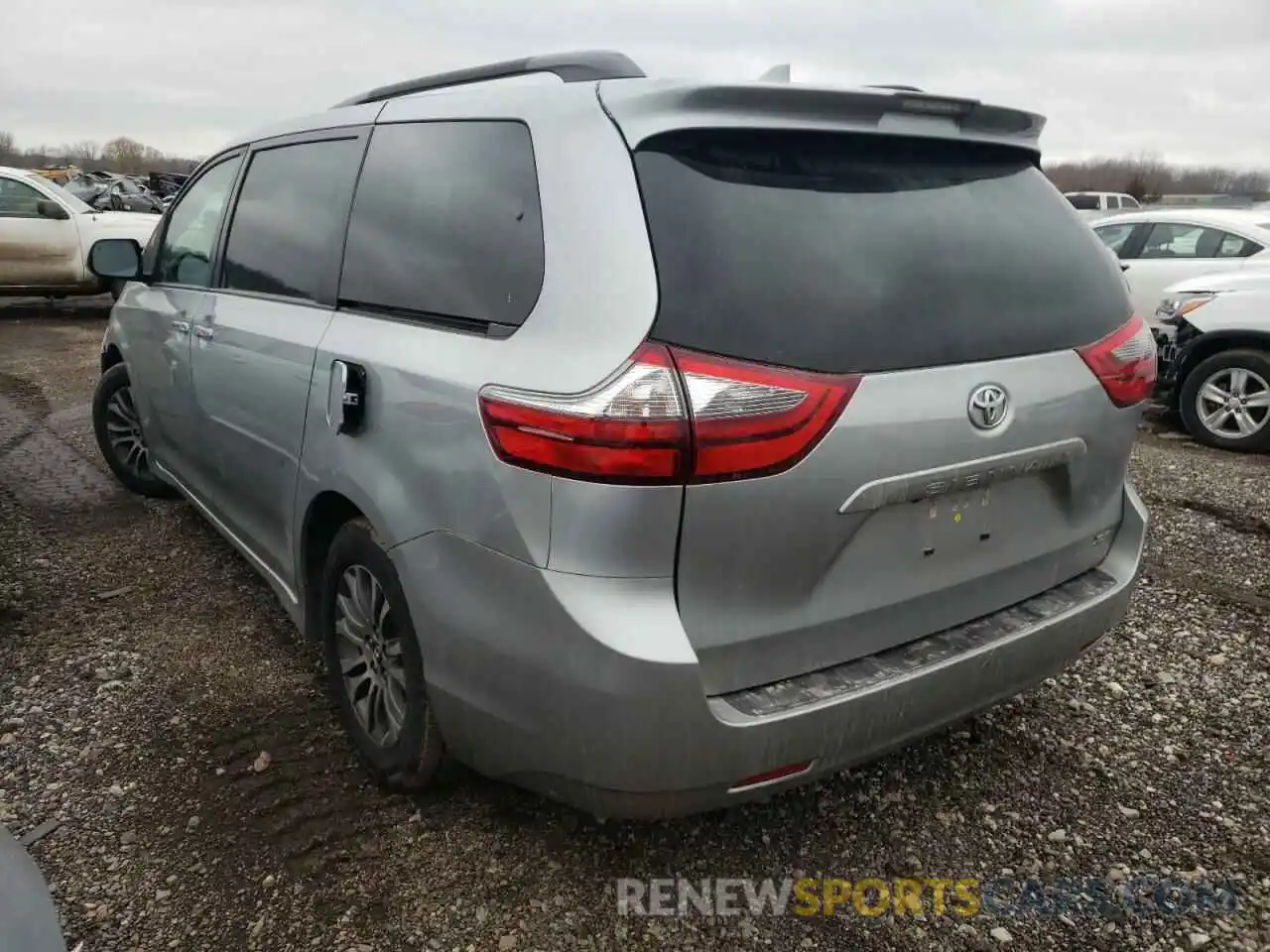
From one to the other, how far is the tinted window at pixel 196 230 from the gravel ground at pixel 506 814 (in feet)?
4.37

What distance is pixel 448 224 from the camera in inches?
90.8

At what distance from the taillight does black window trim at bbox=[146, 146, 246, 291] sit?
93.6 inches

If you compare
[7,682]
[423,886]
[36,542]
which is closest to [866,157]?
[423,886]

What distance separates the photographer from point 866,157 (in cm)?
211

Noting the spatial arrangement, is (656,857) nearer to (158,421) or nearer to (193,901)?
(193,901)

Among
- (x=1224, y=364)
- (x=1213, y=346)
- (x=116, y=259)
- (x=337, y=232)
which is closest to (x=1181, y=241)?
(x=1213, y=346)

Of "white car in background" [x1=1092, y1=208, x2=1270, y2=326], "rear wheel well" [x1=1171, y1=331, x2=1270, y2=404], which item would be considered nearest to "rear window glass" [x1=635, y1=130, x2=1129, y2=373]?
"rear wheel well" [x1=1171, y1=331, x2=1270, y2=404]

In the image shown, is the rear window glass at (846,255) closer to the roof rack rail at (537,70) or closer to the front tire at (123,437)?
the roof rack rail at (537,70)

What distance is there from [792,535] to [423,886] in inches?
50.2

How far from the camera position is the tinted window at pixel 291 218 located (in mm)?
2812

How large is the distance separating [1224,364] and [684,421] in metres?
6.25

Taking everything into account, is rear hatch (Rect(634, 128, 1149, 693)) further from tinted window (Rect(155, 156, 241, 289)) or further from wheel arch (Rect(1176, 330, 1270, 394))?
wheel arch (Rect(1176, 330, 1270, 394))

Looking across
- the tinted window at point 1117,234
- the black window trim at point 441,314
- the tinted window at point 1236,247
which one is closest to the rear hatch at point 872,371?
the black window trim at point 441,314

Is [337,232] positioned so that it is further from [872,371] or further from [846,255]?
[872,371]
